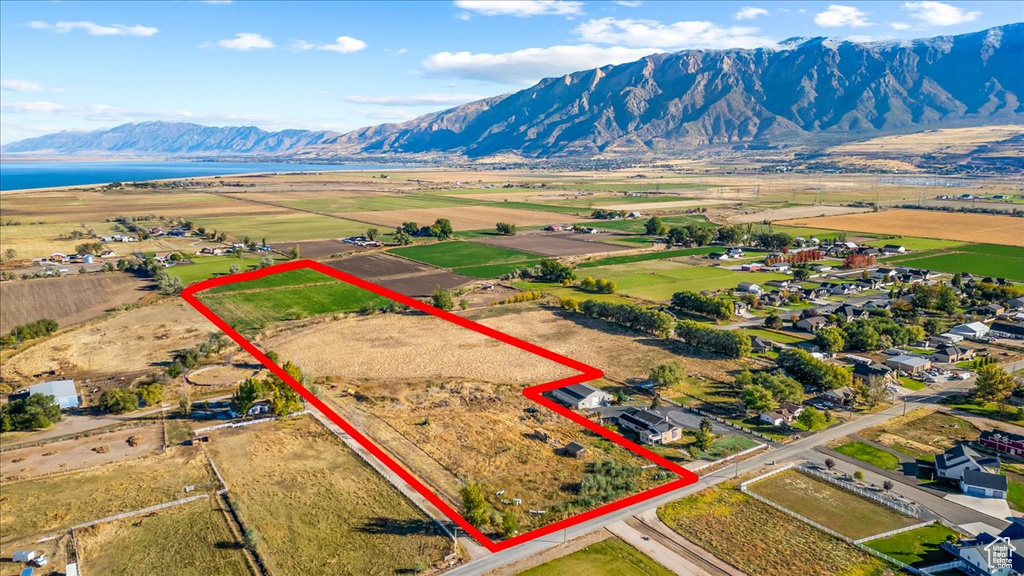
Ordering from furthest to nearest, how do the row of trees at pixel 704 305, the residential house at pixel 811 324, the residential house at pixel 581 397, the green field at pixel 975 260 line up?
1. the green field at pixel 975 260
2. the row of trees at pixel 704 305
3. the residential house at pixel 811 324
4. the residential house at pixel 581 397

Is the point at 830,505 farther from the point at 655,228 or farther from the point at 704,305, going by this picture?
the point at 655,228

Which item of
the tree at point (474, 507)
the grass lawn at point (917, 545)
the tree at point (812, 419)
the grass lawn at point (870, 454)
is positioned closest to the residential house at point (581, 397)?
the tree at point (812, 419)

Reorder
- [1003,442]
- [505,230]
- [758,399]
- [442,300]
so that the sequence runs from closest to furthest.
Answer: [1003,442] → [758,399] → [442,300] → [505,230]

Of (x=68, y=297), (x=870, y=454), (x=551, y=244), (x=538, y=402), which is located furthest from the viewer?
(x=551, y=244)

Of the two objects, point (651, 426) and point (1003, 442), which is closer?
point (1003, 442)

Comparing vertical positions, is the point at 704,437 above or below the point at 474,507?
below

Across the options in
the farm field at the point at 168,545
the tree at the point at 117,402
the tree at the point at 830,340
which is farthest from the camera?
the tree at the point at 830,340

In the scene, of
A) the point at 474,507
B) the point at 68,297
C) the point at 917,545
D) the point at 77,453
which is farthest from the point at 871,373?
the point at 68,297

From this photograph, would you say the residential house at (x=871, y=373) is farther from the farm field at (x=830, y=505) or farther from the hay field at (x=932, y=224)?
the hay field at (x=932, y=224)
